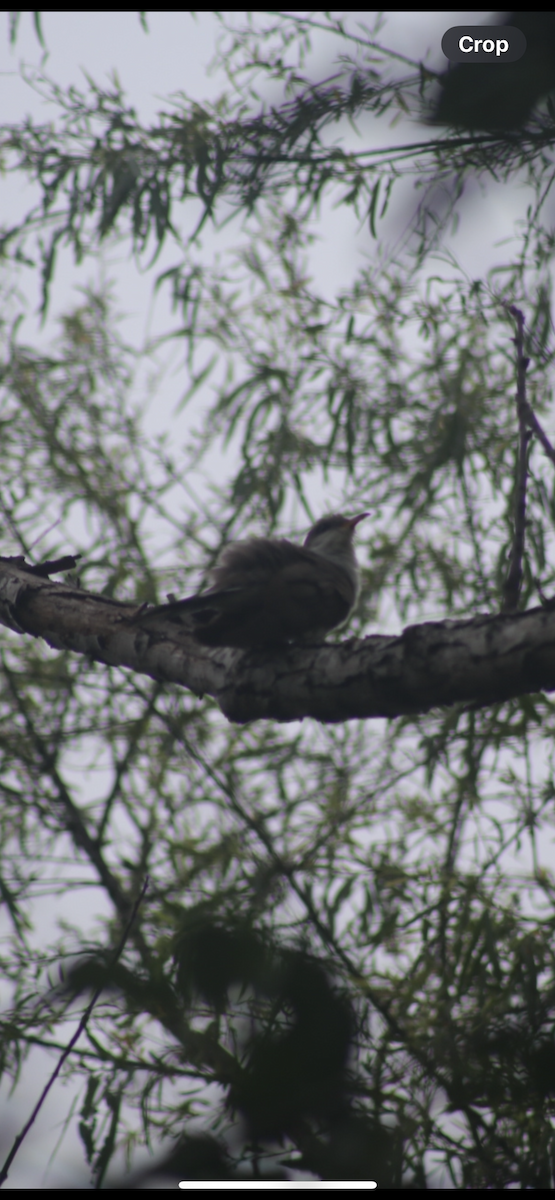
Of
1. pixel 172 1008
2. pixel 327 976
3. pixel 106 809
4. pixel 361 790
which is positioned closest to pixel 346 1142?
pixel 327 976

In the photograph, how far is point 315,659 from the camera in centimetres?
128

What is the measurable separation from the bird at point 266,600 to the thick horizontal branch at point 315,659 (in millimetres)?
37

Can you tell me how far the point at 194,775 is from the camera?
2.69m

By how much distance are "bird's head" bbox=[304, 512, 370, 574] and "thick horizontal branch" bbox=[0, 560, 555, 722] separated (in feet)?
2.38

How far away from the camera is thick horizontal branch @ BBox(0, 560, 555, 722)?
102 cm

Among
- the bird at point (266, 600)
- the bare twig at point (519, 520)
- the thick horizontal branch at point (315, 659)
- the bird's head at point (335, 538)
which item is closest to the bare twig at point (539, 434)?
the bare twig at point (519, 520)

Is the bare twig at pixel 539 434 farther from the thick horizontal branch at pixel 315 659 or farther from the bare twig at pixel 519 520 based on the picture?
the thick horizontal branch at pixel 315 659

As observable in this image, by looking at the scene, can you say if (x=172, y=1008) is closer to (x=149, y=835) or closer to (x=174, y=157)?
(x=149, y=835)

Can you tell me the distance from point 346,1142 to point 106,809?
1.49 meters

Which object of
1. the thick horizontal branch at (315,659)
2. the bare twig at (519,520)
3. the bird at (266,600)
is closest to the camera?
the thick horizontal branch at (315,659)

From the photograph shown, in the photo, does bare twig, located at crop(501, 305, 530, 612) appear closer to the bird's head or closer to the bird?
the bird

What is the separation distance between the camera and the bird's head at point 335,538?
2266mm

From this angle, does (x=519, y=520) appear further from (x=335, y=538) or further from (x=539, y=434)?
(x=335, y=538)

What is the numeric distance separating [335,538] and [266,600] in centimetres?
87
